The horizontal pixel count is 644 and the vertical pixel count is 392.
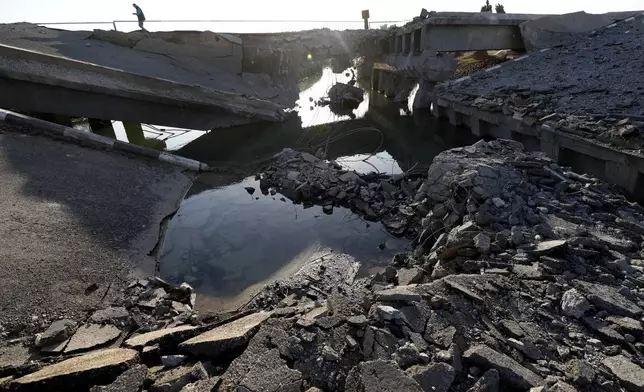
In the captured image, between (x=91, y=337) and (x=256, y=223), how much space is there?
412 centimetres

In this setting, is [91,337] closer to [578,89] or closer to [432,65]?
[578,89]

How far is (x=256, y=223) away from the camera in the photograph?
26.2 ft

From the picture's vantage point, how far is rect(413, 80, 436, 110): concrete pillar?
19.0 m

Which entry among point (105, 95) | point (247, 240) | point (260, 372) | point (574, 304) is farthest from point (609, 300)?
point (105, 95)

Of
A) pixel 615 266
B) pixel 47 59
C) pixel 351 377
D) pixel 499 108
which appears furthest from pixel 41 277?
pixel 499 108

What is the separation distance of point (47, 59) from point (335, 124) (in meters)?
11.6

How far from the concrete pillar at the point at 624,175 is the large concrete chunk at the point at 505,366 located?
7040mm

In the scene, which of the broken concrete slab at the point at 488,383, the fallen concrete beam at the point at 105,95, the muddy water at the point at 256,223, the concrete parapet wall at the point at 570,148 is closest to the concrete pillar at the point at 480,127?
the concrete parapet wall at the point at 570,148

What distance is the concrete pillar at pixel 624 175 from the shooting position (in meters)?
7.51

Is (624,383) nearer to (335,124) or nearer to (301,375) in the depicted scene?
(301,375)

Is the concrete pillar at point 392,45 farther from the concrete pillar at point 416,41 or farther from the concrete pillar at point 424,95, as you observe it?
the concrete pillar at point 424,95

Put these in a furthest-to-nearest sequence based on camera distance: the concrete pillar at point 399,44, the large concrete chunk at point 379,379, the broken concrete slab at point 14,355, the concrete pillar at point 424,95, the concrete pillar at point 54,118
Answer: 1. the concrete pillar at point 399,44
2. the concrete pillar at point 424,95
3. the concrete pillar at point 54,118
4. the broken concrete slab at point 14,355
5. the large concrete chunk at point 379,379

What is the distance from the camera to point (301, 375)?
2883 millimetres

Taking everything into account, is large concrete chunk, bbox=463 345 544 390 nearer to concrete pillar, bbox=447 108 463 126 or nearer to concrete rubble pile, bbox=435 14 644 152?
concrete rubble pile, bbox=435 14 644 152
